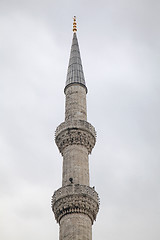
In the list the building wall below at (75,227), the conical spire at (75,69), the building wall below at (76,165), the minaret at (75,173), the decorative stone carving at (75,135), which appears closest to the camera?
the building wall below at (75,227)

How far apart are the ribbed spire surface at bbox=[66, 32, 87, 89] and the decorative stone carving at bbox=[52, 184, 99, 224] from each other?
7.07m

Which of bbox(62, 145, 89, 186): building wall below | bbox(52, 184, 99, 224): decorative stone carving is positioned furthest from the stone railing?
bbox(52, 184, 99, 224): decorative stone carving

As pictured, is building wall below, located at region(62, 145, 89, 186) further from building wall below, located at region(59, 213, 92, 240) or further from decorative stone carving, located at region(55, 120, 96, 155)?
building wall below, located at region(59, 213, 92, 240)

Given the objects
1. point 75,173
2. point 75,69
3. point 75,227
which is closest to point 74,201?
point 75,227

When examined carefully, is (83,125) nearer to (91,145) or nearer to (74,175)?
(91,145)

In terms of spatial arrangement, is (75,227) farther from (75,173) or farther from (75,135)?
(75,135)

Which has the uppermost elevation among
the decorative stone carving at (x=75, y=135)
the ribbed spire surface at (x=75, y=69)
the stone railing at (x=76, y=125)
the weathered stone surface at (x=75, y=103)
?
the ribbed spire surface at (x=75, y=69)

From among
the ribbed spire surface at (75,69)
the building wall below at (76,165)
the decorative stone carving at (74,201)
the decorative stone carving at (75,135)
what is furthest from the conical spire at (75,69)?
the decorative stone carving at (74,201)

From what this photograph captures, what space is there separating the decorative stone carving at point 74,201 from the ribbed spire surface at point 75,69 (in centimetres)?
707

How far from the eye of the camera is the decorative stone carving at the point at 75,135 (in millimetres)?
20703

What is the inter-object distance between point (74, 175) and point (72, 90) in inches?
225

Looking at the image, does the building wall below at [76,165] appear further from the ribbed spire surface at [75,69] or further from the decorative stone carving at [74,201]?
the ribbed spire surface at [75,69]

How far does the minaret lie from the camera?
1786 cm

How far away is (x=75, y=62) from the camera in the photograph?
82.0 feet
